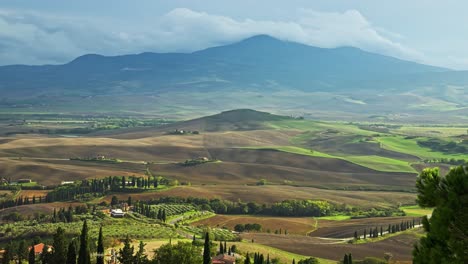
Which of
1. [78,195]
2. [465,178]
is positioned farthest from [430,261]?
[78,195]

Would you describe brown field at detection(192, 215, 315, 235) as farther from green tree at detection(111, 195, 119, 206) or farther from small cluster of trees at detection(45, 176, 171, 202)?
small cluster of trees at detection(45, 176, 171, 202)

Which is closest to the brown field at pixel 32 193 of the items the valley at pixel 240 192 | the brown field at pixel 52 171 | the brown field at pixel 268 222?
the valley at pixel 240 192

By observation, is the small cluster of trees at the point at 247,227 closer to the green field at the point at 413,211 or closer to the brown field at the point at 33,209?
the green field at the point at 413,211

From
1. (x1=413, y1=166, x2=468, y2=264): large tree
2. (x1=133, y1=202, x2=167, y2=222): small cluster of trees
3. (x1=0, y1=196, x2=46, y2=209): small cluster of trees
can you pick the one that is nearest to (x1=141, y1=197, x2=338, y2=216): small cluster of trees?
(x1=133, y1=202, x2=167, y2=222): small cluster of trees

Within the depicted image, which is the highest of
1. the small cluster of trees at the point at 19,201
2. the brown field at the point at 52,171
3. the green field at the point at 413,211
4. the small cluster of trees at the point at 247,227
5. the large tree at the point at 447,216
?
the large tree at the point at 447,216

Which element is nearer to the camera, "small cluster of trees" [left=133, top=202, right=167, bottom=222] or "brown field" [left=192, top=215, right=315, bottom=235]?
"small cluster of trees" [left=133, top=202, right=167, bottom=222]

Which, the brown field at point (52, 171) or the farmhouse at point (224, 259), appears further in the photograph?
the brown field at point (52, 171)

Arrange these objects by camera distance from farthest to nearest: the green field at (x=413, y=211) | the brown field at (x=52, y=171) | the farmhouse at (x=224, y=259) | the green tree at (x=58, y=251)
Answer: the brown field at (x=52, y=171), the green field at (x=413, y=211), the farmhouse at (x=224, y=259), the green tree at (x=58, y=251)

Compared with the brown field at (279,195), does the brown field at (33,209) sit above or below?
below
